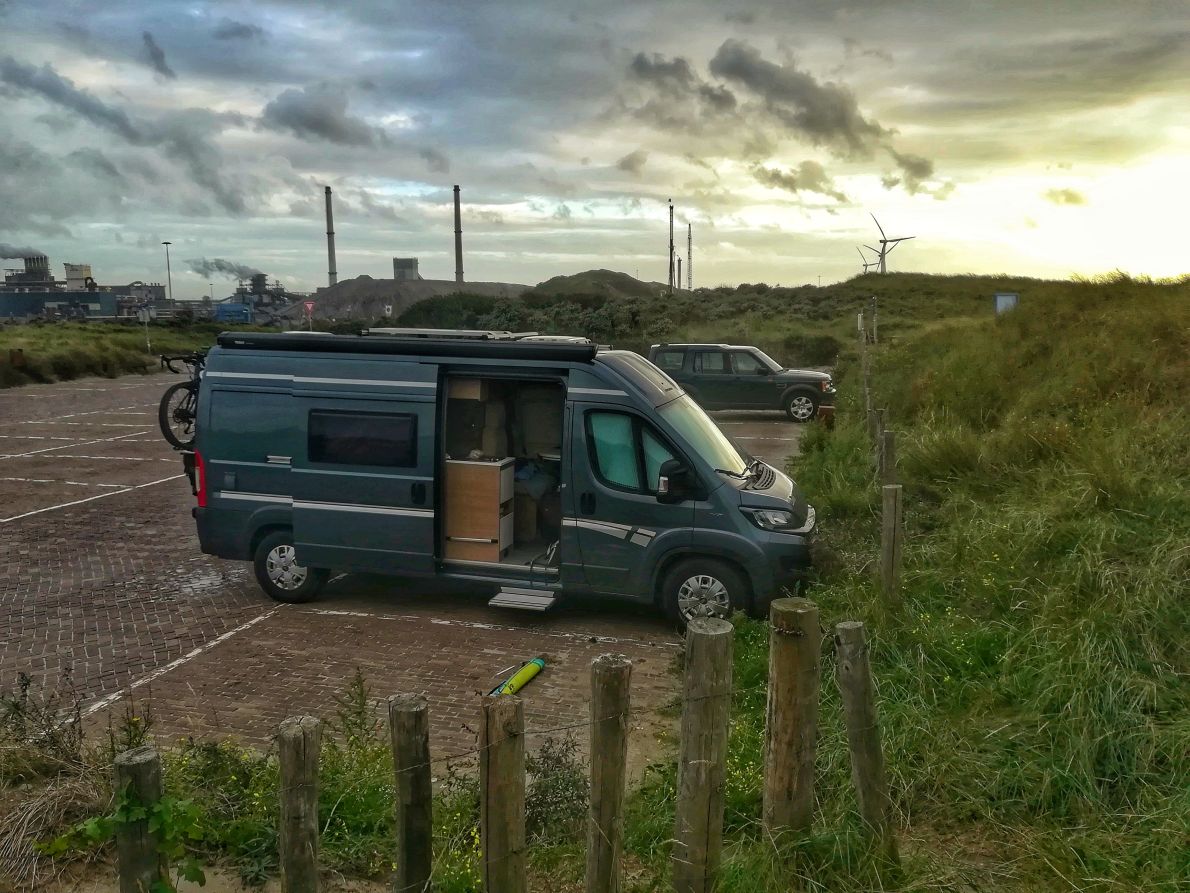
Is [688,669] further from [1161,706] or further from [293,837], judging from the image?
[1161,706]

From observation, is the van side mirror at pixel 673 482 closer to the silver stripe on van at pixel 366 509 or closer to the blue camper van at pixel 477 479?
the blue camper van at pixel 477 479

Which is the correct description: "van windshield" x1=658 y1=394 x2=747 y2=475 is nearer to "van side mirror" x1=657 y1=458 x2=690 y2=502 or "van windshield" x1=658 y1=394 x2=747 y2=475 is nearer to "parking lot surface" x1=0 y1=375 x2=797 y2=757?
"van side mirror" x1=657 y1=458 x2=690 y2=502

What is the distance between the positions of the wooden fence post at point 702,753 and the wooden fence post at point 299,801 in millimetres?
1340

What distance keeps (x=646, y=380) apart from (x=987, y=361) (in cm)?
1019

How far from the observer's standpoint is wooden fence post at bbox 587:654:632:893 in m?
3.44

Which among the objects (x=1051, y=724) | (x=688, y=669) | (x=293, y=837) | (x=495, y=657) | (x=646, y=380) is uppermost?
(x=646, y=380)

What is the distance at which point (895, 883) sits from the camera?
3.82 meters

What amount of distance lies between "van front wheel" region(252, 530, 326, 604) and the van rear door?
23cm

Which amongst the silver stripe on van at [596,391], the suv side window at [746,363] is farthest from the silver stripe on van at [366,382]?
the suv side window at [746,363]

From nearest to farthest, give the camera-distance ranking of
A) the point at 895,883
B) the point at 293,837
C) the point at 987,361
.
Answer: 1. the point at 293,837
2. the point at 895,883
3. the point at 987,361

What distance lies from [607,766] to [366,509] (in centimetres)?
580


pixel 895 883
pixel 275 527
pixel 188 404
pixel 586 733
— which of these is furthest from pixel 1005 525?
pixel 188 404

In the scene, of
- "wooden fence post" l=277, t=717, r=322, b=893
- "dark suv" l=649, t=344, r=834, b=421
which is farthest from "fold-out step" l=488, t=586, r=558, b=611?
"dark suv" l=649, t=344, r=834, b=421

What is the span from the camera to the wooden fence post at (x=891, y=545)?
7223 millimetres
